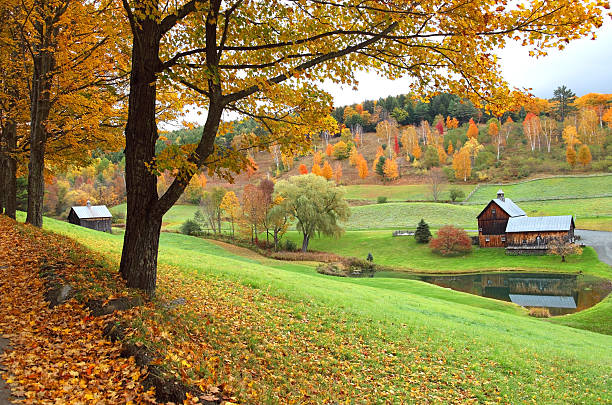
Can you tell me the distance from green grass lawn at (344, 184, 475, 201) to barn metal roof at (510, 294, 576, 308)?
171 feet

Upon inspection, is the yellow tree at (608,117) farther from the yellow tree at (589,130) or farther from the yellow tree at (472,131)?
the yellow tree at (472,131)

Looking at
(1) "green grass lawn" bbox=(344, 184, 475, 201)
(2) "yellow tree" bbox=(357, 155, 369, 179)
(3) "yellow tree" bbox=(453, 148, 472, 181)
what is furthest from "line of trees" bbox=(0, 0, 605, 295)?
(2) "yellow tree" bbox=(357, 155, 369, 179)

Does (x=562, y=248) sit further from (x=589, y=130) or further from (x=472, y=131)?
(x=472, y=131)

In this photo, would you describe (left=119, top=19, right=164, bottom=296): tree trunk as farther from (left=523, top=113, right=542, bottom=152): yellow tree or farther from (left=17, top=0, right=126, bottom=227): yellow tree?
(left=523, top=113, right=542, bottom=152): yellow tree

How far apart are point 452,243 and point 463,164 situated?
4932cm

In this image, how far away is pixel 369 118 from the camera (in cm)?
15688

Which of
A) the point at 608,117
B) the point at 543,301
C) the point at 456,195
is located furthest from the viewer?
the point at 608,117

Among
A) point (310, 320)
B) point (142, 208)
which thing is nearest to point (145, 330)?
point (142, 208)

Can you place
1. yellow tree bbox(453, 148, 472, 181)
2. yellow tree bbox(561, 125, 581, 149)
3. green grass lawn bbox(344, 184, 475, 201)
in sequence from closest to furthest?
1. green grass lawn bbox(344, 184, 475, 201)
2. yellow tree bbox(453, 148, 472, 181)
3. yellow tree bbox(561, 125, 581, 149)

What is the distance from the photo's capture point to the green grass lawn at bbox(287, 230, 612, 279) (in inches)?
1519

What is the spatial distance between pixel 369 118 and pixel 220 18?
156 meters

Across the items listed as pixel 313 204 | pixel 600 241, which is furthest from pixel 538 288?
pixel 313 204

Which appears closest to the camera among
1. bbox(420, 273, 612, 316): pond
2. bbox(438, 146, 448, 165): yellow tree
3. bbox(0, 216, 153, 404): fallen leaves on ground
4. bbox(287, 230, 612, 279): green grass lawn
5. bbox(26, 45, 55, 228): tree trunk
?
bbox(0, 216, 153, 404): fallen leaves on ground

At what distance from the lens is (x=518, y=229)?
46.8 meters
